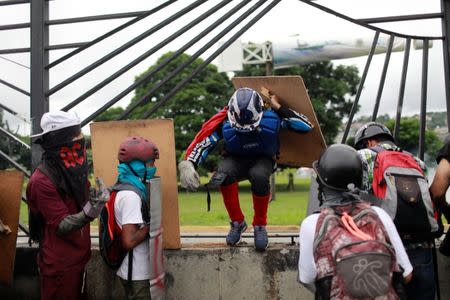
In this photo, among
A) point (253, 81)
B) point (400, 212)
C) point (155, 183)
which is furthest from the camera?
point (253, 81)

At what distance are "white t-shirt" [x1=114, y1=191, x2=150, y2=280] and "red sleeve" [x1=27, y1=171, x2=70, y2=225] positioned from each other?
38 centimetres

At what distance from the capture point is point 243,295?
413 cm

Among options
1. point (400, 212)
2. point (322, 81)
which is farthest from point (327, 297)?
point (322, 81)

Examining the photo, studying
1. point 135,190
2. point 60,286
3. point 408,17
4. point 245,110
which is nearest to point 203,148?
point 245,110

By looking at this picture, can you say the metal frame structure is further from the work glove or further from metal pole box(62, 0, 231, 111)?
the work glove

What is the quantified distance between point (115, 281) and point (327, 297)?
230cm

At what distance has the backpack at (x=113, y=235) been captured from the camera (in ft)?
10.9

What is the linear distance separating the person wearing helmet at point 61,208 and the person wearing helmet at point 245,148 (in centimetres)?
85

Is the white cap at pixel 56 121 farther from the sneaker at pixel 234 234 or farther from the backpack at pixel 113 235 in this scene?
the sneaker at pixel 234 234

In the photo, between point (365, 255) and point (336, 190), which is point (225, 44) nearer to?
point (336, 190)

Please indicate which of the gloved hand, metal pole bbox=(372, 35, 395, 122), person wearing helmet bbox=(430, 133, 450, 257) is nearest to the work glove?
the gloved hand

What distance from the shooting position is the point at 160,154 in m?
4.13

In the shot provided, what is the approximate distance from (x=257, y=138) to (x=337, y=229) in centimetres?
163

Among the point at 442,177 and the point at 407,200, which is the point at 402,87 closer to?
the point at 442,177
